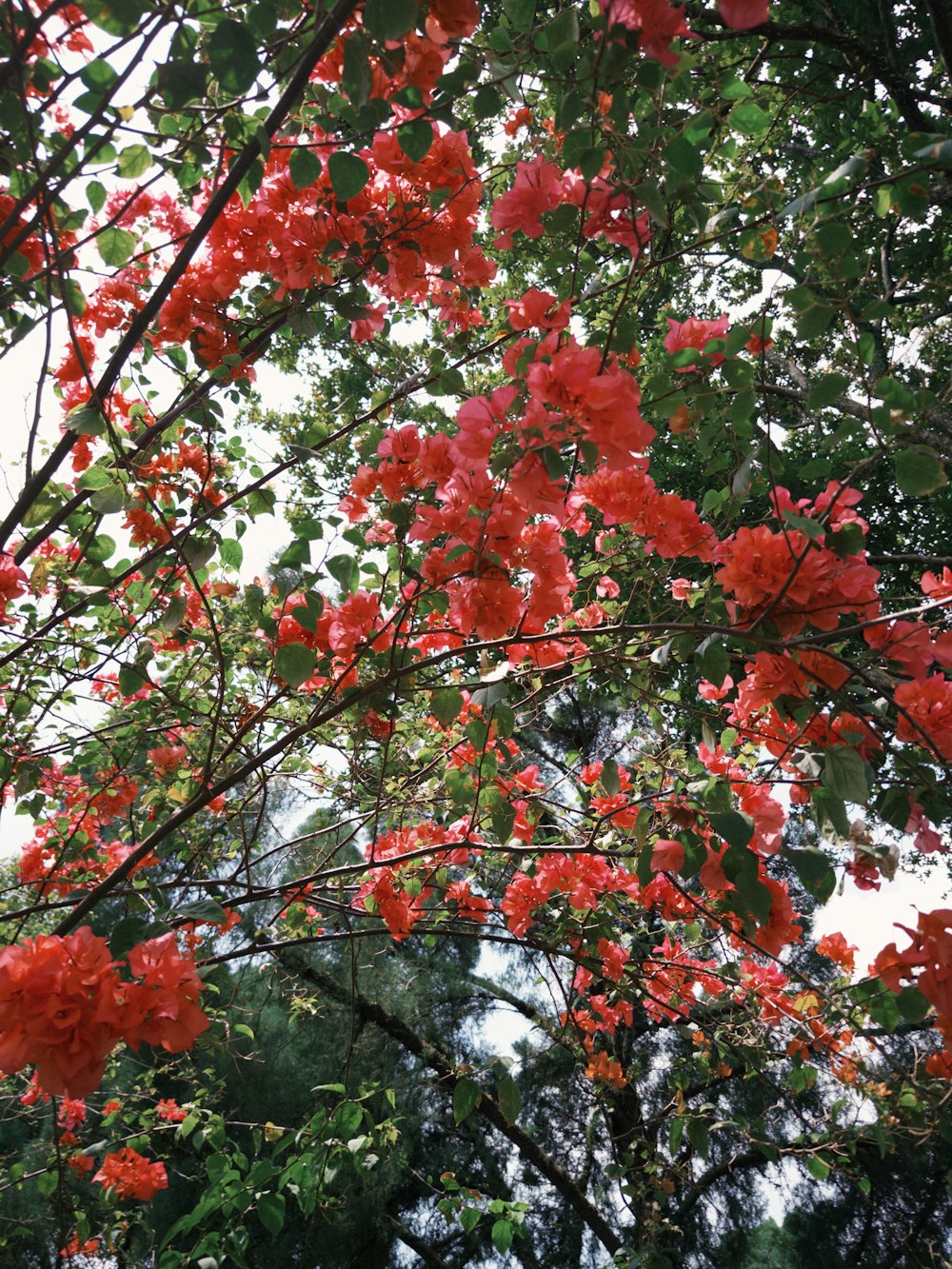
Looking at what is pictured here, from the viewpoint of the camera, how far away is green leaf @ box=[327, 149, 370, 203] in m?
0.88

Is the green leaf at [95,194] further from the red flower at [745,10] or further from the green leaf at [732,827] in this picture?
the green leaf at [732,827]

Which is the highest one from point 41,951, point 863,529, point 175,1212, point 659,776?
point 659,776

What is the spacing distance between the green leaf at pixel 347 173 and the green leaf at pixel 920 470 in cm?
68

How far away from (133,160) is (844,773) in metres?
1.18

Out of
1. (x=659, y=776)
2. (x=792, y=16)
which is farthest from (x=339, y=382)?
(x=659, y=776)

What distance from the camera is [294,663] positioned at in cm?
107

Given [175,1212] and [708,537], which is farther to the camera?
[175,1212]

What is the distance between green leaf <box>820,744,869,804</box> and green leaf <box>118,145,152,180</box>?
1.15 meters

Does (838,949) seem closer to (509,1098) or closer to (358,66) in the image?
(509,1098)

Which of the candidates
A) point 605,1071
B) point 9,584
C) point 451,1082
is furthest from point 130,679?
point 451,1082

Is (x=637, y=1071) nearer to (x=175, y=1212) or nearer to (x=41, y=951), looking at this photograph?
(x=41, y=951)

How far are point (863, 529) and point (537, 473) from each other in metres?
0.39

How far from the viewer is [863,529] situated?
0.89 m

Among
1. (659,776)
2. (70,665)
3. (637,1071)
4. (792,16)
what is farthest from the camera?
(792,16)
